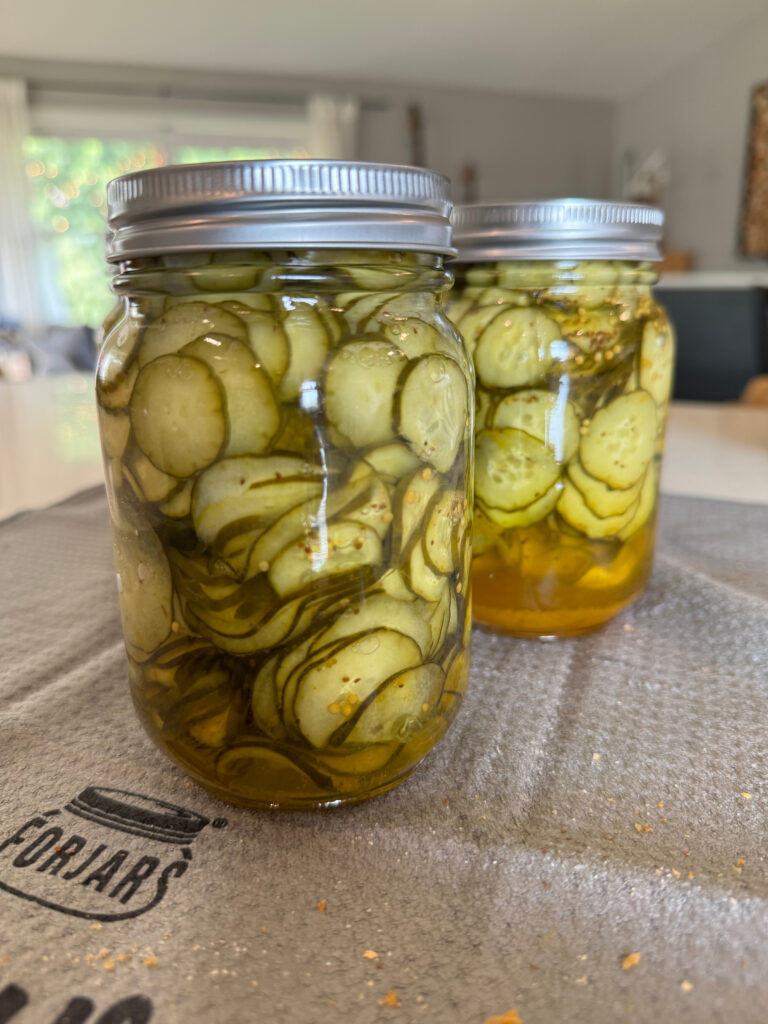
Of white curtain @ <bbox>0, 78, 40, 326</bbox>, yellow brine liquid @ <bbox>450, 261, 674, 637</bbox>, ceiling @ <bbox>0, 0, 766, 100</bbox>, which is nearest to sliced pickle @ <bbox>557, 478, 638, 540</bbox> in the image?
yellow brine liquid @ <bbox>450, 261, 674, 637</bbox>

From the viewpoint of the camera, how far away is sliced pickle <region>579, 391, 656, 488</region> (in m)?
0.42

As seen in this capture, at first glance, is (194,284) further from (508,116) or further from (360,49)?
(508,116)

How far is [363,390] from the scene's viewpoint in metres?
0.27

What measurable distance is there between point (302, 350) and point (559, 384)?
0.18 metres

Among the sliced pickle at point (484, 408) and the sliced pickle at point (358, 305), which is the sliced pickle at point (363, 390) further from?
the sliced pickle at point (484, 408)

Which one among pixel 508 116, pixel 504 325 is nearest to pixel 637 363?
pixel 504 325

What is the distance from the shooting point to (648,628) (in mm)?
495

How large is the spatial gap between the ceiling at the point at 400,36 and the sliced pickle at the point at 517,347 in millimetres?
3685

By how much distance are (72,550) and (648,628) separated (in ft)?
1.46

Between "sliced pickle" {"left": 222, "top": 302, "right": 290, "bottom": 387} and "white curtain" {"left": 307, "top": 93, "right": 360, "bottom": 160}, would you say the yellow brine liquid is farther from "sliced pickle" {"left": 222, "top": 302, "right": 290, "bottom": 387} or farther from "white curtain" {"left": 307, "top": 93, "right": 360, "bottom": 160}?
"white curtain" {"left": 307, "top": 93, "right": 360, "bottom": 160}

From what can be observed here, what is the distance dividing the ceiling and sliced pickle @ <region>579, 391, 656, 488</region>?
12.1ft

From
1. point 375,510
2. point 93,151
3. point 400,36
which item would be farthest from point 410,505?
point 93,151

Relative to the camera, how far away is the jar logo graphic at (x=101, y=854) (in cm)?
27

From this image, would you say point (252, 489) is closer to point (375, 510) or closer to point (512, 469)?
point (375, 510)
